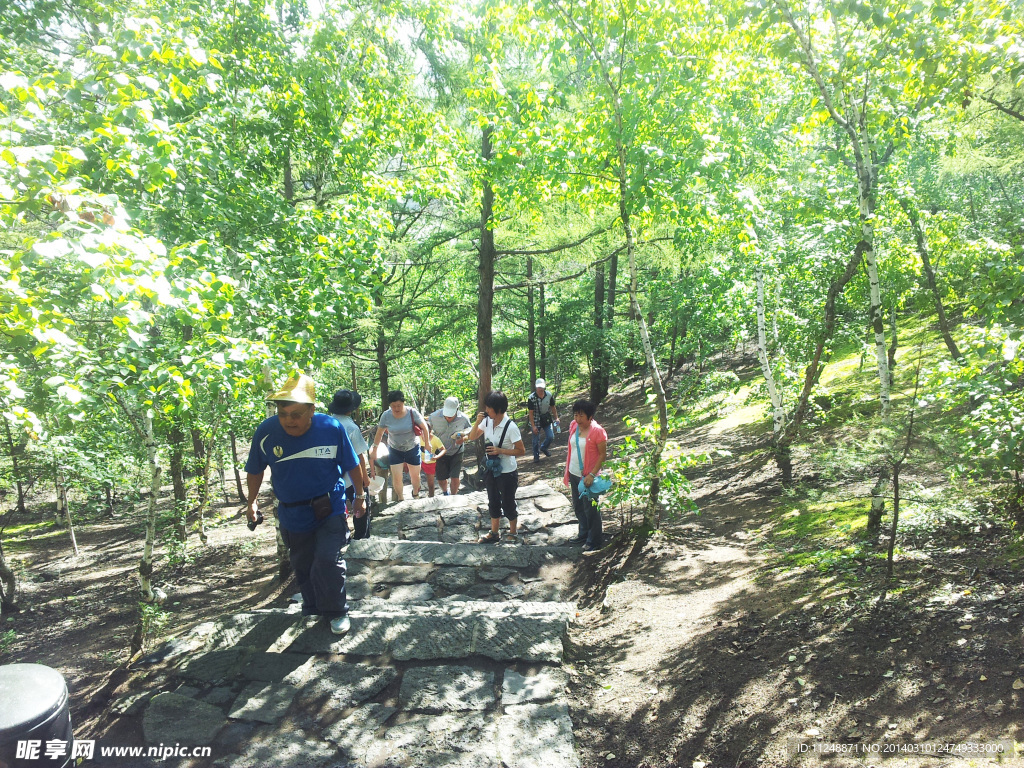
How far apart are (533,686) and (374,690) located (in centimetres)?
107

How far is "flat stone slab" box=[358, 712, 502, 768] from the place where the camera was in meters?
Result: 3.22

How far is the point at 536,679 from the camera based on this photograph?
3.99 m

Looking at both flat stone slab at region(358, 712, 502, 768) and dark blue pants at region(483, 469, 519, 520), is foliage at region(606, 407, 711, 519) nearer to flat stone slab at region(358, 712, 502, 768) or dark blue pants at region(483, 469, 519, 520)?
dark blue pants at region(483, 469, 519, 520)

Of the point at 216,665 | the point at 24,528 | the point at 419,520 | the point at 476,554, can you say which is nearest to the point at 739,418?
the point at 419,520

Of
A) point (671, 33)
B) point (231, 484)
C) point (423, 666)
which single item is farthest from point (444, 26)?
point (231, 484)

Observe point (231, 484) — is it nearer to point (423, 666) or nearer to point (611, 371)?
point (611, 371)

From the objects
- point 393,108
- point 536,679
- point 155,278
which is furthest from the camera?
point 393,108

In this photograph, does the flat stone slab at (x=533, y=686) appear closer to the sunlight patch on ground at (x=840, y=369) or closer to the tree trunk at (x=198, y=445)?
the tree trunk at (x=198, y=445)

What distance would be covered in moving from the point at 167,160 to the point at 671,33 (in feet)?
16.2

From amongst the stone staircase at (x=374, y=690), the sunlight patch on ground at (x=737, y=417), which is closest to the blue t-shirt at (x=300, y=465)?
the stone staircase at (x=374, y=690)

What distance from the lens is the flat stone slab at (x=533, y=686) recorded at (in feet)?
12.4

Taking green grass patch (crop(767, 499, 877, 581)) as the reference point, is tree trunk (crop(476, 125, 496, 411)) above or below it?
above

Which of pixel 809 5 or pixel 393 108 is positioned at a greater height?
pixel 393 108

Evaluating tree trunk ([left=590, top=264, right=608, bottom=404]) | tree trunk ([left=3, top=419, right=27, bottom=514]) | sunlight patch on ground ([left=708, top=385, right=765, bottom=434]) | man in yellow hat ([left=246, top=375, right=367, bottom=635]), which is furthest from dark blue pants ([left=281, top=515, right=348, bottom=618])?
tree trunk ([left=590, top=264, right=608, bottom=404])
